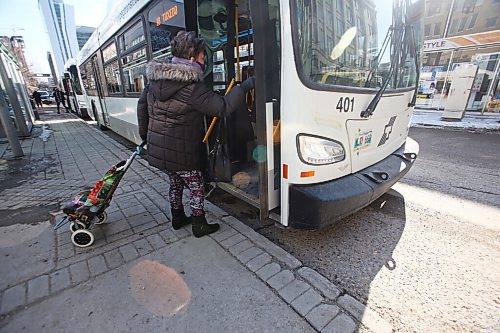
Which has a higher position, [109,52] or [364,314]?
[109,52]

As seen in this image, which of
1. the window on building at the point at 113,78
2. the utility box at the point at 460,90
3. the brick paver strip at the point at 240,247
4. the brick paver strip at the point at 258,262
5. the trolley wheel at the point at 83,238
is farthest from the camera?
the utility box at the point at 460,90

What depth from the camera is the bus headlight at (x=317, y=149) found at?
Result: 2006 mm

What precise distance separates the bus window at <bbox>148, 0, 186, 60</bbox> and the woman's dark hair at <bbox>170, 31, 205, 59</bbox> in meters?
1.02

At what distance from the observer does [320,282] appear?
205cm

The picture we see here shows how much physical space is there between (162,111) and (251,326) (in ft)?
6.22

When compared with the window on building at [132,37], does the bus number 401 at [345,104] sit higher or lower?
lower

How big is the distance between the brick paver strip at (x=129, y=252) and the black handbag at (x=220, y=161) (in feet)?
3.56

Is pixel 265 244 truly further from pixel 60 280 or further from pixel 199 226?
pixel 60 280

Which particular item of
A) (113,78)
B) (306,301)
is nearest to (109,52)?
(113,78)

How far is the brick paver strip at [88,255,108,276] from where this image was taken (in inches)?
88.8

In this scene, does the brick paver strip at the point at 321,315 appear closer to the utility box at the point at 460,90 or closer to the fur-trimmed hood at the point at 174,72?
the fur-trimmed hood at the point at 174,72

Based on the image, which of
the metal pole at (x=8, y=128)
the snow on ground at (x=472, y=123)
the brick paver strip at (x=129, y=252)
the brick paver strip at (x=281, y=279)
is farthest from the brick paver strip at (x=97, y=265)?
the snow on ground at (x=472, y=123)

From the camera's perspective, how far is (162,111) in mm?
2281

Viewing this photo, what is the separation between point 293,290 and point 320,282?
0.25 meters
